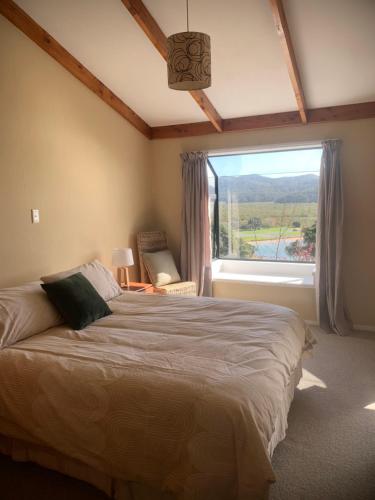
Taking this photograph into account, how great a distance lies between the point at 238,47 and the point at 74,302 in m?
2.49

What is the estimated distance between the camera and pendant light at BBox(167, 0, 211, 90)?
2125 mm

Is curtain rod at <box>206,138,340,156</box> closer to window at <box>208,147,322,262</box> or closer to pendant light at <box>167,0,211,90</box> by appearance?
window at <box>208,147,322,262</box>

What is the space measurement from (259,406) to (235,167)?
13.2ft

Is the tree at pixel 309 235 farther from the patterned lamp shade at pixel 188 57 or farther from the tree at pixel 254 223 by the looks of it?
the patterned lamp shade at pixel 188 57

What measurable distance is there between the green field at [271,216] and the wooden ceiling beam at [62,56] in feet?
5.88

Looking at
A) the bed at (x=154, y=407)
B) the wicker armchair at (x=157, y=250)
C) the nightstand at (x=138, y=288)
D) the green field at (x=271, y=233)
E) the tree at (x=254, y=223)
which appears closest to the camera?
the bed at (x=154, y=407)

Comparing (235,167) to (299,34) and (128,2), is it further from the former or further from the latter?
(128,2)

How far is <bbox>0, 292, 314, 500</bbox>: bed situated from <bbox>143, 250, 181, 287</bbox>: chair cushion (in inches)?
78.7

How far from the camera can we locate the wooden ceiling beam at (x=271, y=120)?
3771mm

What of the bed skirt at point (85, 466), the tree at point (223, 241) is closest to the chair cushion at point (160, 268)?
the tree at point (223, 241)

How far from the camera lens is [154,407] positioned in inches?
62.4

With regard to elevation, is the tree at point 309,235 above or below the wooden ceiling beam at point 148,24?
below

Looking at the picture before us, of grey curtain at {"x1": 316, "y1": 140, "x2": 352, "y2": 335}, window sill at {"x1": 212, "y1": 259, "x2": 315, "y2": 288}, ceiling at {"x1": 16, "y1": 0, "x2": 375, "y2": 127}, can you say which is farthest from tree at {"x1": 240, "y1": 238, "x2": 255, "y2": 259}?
ceiling at {"x1": 16, "y1": 0, "x2": 375, "y2": 127}

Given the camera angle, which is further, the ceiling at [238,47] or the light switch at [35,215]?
the light switch at [35,215]
